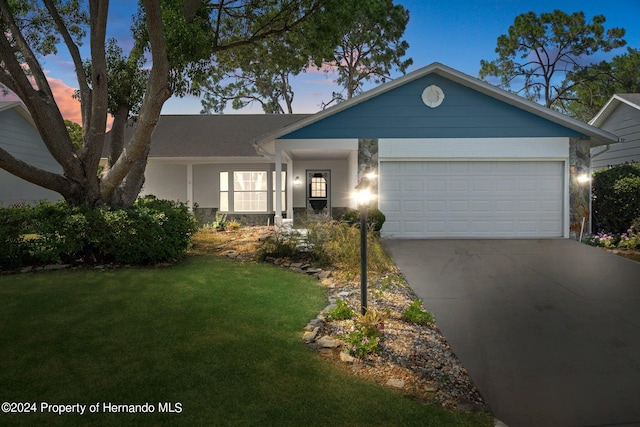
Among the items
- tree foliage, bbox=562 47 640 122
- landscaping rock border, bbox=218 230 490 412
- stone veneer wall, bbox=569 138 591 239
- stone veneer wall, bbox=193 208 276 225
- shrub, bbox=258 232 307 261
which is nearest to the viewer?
landscaping rock border, bbox=218 230 490 412

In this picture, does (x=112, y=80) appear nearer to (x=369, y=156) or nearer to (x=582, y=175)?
(x=369, y=156)

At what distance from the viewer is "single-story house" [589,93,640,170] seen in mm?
16891

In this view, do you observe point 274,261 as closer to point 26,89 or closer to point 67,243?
point 67,243

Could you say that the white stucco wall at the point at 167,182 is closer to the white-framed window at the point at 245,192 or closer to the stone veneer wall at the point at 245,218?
the stone veneer wall at the point at 245,218

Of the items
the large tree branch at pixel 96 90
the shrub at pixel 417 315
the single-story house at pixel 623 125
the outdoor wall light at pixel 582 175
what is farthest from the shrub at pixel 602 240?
the large tree branch at pixel 96 90

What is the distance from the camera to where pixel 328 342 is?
5.27 m

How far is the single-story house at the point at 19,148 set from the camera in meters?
17.2

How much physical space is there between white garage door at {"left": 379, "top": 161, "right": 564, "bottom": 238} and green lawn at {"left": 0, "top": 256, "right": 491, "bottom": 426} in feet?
19.3

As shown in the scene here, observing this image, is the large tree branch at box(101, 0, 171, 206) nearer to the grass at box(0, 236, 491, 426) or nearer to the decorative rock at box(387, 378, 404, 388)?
the grass at box(0, 236, 491, 426)

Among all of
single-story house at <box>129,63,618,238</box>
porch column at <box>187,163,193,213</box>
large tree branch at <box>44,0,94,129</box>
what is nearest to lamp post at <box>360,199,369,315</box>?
single-story house at <box>129,63,618,238</box>

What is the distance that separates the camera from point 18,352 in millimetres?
4926

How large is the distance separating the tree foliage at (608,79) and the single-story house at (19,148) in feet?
94.6

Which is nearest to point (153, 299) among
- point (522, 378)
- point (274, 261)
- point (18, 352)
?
point (18, 352)

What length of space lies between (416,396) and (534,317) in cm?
298
